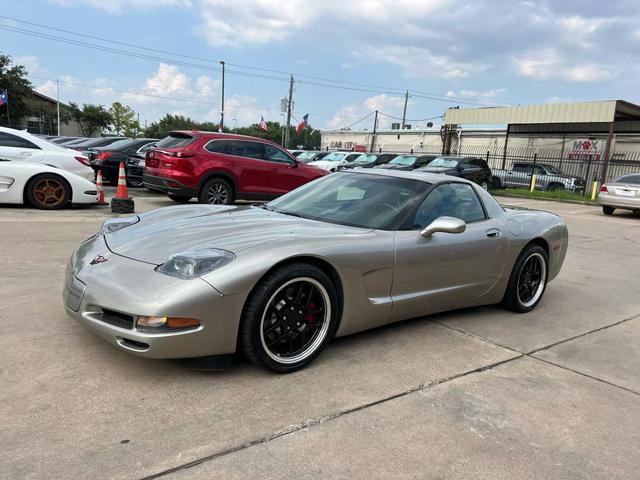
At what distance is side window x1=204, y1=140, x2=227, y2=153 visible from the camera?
397 inches

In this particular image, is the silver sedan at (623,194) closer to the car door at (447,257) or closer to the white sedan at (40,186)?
the car door at (447,257)

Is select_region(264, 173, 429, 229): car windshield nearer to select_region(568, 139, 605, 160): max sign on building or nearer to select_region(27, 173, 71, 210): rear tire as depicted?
select_region(27, 173, 71, 210): rear tire

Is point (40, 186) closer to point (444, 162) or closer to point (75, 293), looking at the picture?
point (75, 293)

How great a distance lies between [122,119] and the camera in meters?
77.2

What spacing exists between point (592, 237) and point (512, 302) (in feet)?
21.9

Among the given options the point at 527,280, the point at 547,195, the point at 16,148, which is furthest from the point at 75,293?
the point at 547,195

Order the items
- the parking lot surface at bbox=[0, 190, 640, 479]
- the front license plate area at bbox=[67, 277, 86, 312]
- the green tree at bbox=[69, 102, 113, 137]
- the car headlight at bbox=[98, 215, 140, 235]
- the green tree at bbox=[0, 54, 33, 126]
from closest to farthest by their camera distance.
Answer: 1. the parking lot surface at bbox=[0, 190, 640, 479]
2. the front license plate area at bbox=[67, 277, 86, 312]
3. the car headlight at bbox=[98, 215, 140, 235]
4. the green tree at bbox=[0, 54, 33, 126]
5. the green tree at bbox=[69, 102, 113, 137]

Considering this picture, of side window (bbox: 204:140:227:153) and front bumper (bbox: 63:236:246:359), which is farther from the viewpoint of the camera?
side window (bbox: 204:140:227:153)

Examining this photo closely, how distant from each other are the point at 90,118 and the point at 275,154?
5877 cm

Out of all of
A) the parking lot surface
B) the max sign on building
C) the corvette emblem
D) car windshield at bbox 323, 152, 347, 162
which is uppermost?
the max sign on building

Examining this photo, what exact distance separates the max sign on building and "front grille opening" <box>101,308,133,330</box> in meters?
29.8

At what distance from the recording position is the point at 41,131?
181 ft

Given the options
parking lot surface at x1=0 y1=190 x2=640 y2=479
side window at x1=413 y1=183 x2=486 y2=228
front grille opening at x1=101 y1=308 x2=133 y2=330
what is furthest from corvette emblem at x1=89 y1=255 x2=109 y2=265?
side window at x1=413 y1=183 x2=486 y2=228

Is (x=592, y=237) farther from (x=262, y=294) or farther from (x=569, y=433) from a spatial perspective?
(x=262, y=294)
